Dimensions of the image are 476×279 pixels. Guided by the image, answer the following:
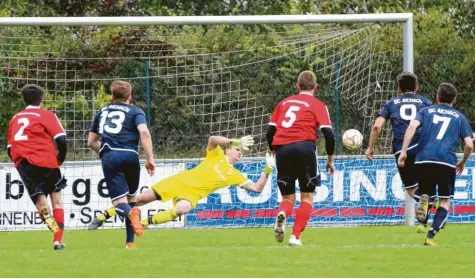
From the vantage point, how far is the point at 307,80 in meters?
12.7

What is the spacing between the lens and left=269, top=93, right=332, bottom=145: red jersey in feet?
41.3

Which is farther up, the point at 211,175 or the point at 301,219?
the point at 211,175

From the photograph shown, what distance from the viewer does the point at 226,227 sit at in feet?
56.7

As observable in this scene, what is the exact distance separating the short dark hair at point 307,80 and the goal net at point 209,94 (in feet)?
15.2

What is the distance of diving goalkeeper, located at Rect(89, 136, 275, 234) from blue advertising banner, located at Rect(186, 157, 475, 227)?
280cm

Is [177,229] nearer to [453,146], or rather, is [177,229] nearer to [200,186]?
[200,186]

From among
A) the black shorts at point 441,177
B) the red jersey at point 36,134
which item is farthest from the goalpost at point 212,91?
the red jersey at point 36,134

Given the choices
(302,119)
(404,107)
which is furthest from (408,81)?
(302,119)

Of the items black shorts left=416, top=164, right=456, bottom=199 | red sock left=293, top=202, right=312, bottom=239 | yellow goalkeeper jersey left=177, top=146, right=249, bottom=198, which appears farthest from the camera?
yellow goalkeeper jersey left=177, top=146, right=249, bottom=198

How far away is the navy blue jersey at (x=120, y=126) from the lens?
41.4 ft

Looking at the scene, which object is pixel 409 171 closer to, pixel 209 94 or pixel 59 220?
pixel 209 94

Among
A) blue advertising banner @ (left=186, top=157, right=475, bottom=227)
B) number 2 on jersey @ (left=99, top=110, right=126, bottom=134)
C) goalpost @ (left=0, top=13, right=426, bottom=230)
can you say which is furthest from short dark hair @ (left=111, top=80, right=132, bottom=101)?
blue advertising banner @ (left=186, top=157, right=475, bottom=227)

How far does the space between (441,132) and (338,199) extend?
487 cm

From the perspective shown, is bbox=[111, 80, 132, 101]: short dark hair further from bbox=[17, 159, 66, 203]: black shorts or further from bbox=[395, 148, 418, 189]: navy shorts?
bbox=[395, 148, 418, 189]: navy shorts
